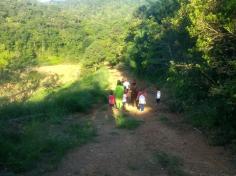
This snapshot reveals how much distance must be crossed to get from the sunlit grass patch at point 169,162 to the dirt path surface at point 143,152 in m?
0.13

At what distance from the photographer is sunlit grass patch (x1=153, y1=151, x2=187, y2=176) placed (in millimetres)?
10305

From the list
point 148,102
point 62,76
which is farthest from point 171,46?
point 62,76

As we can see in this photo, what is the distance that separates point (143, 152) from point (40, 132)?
3.24m

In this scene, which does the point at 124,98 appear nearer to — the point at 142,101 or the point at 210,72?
the point at 142,101

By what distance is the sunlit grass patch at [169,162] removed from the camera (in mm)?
10305

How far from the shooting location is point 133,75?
1485 inches

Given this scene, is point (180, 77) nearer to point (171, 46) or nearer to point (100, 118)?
point (100, 118)

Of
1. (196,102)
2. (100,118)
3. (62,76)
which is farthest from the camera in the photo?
Answer: (62,76)

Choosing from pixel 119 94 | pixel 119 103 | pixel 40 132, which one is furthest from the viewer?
pixel 119 103

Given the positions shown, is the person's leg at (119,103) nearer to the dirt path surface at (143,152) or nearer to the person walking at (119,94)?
the person walking at (119,94)

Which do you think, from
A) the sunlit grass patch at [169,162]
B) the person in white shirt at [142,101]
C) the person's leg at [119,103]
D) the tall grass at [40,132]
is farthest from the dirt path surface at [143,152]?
the person in white shirt at [142,101]

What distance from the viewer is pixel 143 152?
11953 mm

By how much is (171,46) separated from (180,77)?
950cm

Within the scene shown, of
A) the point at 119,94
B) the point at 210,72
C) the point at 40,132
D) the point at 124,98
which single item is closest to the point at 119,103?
the point at 119,94
